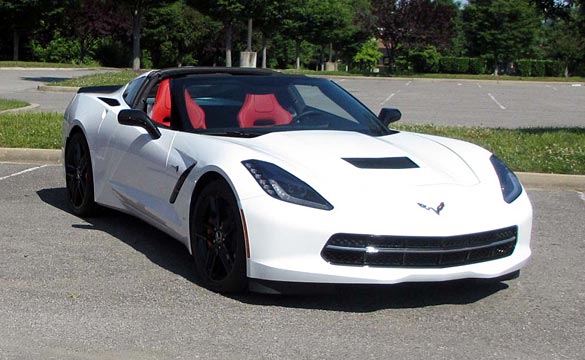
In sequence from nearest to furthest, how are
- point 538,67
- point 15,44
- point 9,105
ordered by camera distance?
point 9,105, point 15,44, point 538,67

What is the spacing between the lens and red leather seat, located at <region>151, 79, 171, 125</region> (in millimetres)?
5982

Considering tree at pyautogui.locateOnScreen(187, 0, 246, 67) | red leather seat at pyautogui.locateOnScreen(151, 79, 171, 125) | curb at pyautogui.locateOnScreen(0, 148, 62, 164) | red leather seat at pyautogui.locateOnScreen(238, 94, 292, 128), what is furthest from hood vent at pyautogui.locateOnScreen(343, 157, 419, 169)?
tree at pyautogui.locateOnScreen(187, 0, 246, 67)

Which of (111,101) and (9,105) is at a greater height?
(111,101)

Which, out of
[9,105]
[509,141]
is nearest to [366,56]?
[9,105]

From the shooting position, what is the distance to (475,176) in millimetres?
4879

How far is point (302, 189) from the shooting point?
14.5 ft

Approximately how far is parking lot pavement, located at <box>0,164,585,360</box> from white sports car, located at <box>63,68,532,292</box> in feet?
0.71

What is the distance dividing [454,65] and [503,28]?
15.4ft

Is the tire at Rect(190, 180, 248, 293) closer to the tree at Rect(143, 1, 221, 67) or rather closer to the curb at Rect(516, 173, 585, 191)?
the curb at Rect(516, 173, 585, 191)

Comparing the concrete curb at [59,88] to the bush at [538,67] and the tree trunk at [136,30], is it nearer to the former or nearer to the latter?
the tree trunk at [136,30]

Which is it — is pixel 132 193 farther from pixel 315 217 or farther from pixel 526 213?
pixel 526 213

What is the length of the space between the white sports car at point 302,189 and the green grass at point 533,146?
3756 mm

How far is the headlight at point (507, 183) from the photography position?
484cm

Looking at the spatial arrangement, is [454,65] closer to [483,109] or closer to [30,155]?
[483,109]
